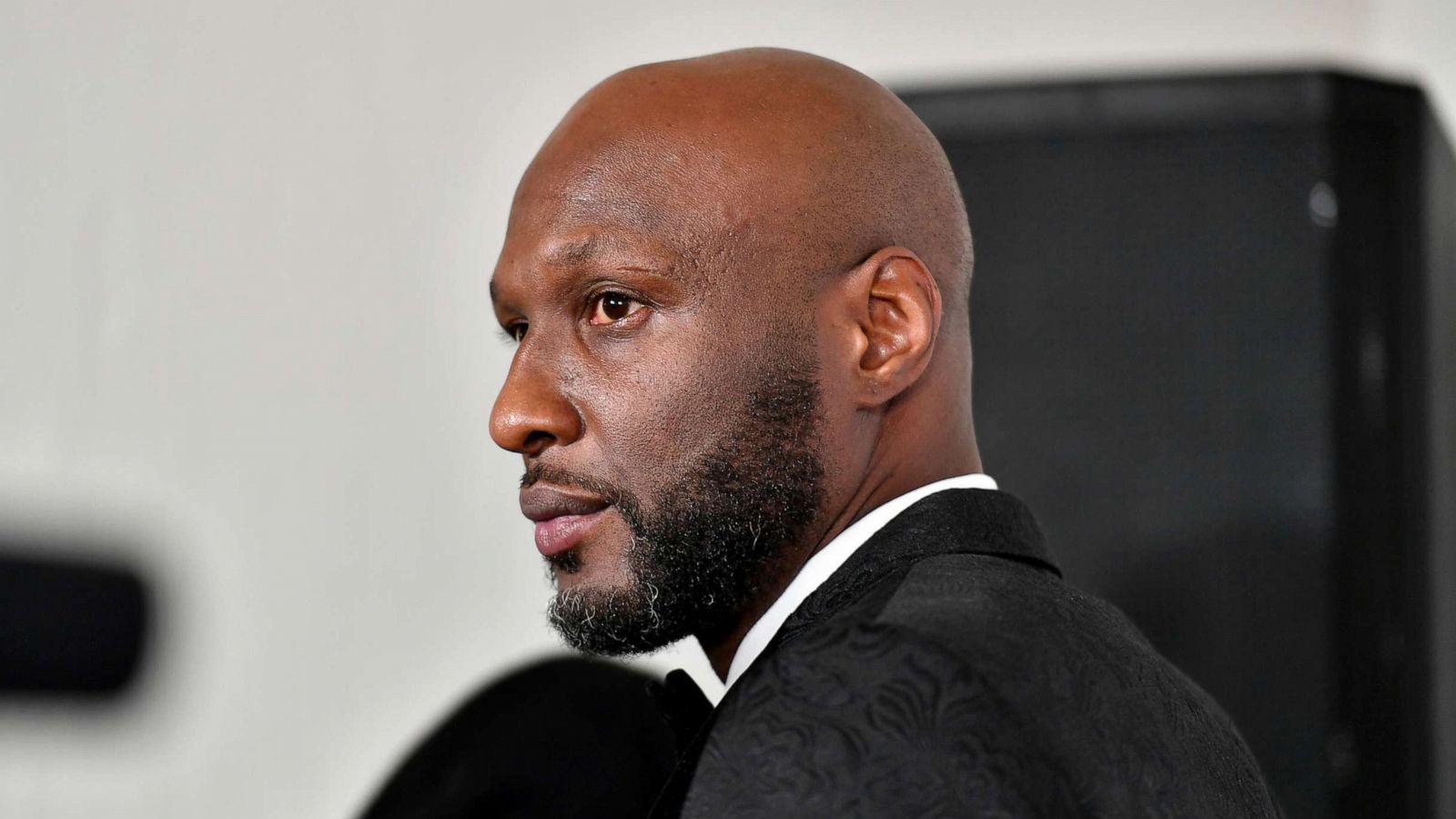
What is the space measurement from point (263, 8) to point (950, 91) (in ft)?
4.33

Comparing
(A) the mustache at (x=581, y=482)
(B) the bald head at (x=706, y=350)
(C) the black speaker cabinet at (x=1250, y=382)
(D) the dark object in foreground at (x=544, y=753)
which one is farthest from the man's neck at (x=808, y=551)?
(C) the black speaker cabinet at (x=1250, y=382)

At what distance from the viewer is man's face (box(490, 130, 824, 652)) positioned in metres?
1.17

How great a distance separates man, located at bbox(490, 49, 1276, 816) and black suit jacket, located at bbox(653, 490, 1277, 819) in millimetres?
63

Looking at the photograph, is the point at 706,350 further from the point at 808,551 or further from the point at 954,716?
the point at 954,716

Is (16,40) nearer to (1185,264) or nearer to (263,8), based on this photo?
(263,8)

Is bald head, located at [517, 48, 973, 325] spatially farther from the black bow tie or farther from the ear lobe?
the black bow tie

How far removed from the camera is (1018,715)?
0.86 meters

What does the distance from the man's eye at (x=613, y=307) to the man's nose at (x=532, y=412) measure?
59mm

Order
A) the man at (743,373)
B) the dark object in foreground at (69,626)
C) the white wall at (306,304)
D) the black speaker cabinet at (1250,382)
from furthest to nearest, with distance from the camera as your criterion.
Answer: the white wall at (306,304)
the black speaker cabinet at (1250,382)
the man at (743,373)
the dark object in foreground at (69,626)

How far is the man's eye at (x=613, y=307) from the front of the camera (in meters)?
1.19

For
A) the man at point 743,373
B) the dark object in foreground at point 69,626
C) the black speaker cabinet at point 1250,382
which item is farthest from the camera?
the black speaker cabinet at point 1250,382

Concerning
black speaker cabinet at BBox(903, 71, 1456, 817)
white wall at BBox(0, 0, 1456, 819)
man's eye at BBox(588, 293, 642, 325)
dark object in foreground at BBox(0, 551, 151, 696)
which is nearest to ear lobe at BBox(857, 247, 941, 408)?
man's eye at BBox(588, 293, 642, 325)

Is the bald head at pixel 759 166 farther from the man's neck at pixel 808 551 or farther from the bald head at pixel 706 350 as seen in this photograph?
the man's neck at pixel 808 551

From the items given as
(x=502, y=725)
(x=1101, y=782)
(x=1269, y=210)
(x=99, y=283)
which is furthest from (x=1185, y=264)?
(x=99, y=283)
